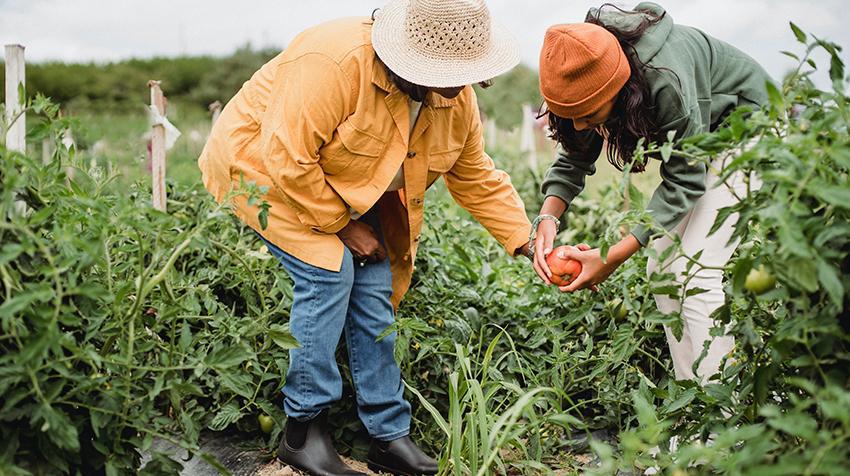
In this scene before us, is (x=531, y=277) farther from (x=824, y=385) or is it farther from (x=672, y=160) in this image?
(x=824, y=385)

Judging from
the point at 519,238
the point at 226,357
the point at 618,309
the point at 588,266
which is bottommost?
the point at 618,309

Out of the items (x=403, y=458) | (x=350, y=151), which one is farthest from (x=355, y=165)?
(x=403, y=458)

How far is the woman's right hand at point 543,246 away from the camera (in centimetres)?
252

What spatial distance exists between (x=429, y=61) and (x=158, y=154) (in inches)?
58.0

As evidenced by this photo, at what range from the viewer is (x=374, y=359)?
2.47 meters

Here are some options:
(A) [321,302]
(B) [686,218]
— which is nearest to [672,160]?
(B) [686,218]

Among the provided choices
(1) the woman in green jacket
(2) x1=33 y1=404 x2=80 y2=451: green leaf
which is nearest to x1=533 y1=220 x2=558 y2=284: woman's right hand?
(1) the woman in green jacket

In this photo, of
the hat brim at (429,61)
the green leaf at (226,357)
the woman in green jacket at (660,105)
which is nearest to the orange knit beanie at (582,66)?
the woman in green jacket at (660,105)

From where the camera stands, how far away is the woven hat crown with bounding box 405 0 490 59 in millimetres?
2162

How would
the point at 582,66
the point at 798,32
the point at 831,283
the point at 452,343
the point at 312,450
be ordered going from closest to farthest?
the point at 831,283
the point at 798,32
the point at 582,66
the point at 312,450
the point at 452,343

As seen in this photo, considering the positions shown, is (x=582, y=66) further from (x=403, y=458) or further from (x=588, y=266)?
(x=403, y=458)

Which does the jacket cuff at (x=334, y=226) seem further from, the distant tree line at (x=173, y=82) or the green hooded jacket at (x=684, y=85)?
the distant tree line at (x=173, y=82)

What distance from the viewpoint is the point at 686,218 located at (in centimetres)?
250

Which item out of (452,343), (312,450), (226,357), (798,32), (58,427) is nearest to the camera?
(58,427)
